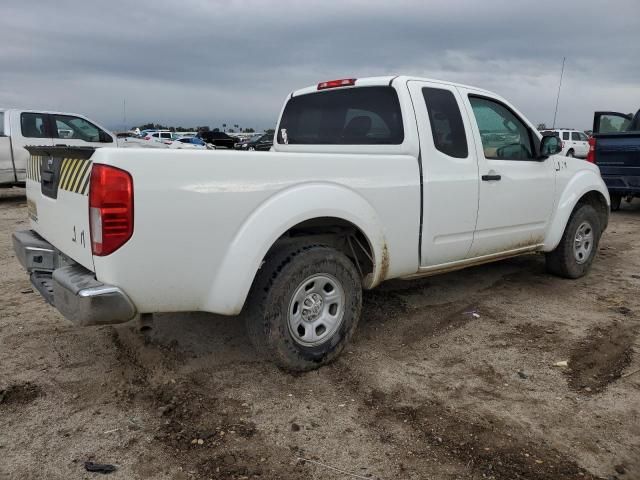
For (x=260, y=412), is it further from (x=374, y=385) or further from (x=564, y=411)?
(x=564, y=411)

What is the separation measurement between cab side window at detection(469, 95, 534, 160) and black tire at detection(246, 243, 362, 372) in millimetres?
1817

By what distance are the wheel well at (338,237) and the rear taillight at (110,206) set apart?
93 cm

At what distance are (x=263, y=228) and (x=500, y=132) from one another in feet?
8.56

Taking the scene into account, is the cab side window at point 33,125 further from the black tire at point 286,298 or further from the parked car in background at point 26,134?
the black tire at point 286,298

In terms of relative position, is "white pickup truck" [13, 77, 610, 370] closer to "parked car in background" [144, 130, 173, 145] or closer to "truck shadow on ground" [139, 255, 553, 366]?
"truck shadow on ground" [139, 255, 553, 366]

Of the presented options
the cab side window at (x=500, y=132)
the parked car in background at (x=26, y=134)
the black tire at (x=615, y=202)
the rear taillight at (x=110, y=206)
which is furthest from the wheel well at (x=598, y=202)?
the parked car in background at (x=26, y=134)

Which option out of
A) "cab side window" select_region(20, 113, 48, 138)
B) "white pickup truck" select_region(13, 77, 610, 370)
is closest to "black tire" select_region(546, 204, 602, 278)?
"white pickup truck" select_region(13, 77, 610, 370)

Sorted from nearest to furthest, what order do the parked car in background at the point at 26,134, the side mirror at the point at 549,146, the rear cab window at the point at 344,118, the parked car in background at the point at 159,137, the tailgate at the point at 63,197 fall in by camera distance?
the tailgate at the point at 63,197 < the rear cab window at the point at 344,118 < the side mirror at the point at 549,146 < the parked car in background at the point at 26,134 < the parked car in background at the point at 159,137

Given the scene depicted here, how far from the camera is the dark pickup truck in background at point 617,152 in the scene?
914cm

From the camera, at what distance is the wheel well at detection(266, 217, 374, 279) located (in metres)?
3.30

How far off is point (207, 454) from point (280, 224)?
1.23m

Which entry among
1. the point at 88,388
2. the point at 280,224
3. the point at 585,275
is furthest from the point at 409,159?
the point at 585,275

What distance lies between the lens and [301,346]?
3.23 metres

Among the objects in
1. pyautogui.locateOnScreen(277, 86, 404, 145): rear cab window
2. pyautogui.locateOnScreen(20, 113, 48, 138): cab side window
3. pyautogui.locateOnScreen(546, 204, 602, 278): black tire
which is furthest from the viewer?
pyautogui.locateOnScreen(20, 113, 48, 138): cab side window
